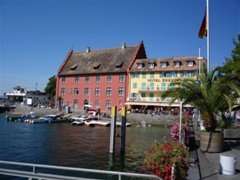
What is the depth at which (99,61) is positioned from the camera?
64.3 metres

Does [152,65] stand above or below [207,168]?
above

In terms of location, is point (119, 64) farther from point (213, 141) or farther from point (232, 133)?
point (213, 141)

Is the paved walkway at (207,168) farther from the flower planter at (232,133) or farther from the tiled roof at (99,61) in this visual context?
the tiled roof at (99,61)

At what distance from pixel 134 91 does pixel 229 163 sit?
4630 cm

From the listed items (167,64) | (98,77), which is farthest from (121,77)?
(167,64)

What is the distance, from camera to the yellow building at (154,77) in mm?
50375

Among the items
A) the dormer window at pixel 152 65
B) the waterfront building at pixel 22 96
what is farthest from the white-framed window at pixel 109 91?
the waterfront building at pixel 22 96

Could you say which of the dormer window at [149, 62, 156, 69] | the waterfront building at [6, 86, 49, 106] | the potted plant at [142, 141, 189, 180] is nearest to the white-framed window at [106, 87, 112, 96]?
the dormer window at [149, 62, 156, 69]

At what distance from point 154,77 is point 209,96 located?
39462mm

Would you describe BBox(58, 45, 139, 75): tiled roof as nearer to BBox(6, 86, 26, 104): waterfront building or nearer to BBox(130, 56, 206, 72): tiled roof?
BBox(130, 56, 206, 72): tiled roof

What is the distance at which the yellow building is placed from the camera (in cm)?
5038

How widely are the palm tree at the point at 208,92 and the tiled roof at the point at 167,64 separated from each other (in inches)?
1354

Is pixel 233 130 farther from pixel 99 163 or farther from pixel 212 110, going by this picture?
pixel 99 163

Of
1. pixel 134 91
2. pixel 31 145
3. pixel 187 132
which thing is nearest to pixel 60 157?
pixel 31 145
